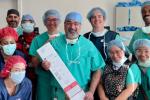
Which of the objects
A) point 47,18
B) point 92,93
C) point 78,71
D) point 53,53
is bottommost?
point 92,93

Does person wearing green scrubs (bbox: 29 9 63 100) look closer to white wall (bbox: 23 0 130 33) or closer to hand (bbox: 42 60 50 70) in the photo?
hand (bbox: 42 60 50 70)

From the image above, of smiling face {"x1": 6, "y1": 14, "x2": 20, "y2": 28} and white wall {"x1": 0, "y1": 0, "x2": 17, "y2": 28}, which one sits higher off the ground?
white wall {"x1": 0, "y1": 0, "x2": 17, "y2": 28}

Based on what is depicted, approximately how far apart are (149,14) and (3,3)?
10.1 ft

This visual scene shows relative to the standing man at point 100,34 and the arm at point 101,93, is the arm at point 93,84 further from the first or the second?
the standing man at point 100,34

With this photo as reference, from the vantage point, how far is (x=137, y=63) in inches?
98.3

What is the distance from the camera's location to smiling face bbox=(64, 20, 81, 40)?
2.41m

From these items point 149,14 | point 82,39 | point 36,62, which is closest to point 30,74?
point 36,62

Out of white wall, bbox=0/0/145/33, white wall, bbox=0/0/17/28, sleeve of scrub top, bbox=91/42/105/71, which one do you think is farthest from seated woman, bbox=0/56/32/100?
white wall, bbox=0/0/17/28

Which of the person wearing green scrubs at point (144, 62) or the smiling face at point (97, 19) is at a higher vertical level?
the smiling face at point (97, 19)

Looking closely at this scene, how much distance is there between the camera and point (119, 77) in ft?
7.73

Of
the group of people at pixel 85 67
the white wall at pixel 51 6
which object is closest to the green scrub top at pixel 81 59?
the group of people at pixel 85 67

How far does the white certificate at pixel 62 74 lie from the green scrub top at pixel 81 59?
4 centimetres

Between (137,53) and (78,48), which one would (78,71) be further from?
(137,53)

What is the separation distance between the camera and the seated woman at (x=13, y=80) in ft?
7.39
